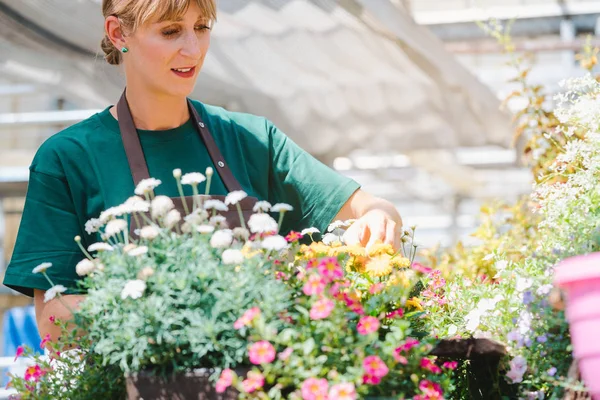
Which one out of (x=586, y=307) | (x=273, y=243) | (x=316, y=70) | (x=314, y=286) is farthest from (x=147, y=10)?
(x=316, y=70)

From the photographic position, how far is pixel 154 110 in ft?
6.41

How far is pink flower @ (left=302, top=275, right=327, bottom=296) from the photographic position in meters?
1.24

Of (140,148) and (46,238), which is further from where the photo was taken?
(140,148)

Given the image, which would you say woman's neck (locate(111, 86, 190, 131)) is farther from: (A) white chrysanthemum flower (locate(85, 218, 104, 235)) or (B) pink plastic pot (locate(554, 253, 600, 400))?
(B) pink plastic pot (locate(554, 253, 600, 400))

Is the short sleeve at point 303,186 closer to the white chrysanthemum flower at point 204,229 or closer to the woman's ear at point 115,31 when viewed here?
the woman's ear at point 115,31

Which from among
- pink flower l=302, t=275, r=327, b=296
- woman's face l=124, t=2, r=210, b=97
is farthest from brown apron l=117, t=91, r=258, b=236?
pink flower l=302, t=275, r=327, b=296

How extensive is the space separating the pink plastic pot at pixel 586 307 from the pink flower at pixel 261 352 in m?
0.40

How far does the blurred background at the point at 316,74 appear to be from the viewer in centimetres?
405

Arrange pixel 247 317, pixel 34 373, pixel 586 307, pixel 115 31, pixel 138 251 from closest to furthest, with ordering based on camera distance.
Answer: pixel 586 307 < pixel 247 317 < pixel 138 251 < pixel 34 373 < pixel 115 31

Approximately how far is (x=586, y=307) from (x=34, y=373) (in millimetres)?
959

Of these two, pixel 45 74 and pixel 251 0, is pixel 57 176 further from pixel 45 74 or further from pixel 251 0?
pixel 45 74

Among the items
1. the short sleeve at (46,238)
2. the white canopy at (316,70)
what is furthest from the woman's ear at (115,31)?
the white canopy at (316,70)

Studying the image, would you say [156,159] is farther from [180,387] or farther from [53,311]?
[180,387]

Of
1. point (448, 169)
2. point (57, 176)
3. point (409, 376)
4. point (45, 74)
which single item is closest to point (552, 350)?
point (409, 376)
